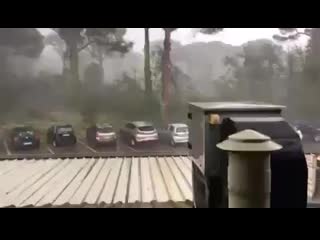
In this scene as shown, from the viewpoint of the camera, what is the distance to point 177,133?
16.8 feet

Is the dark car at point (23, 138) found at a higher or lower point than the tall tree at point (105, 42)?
lower

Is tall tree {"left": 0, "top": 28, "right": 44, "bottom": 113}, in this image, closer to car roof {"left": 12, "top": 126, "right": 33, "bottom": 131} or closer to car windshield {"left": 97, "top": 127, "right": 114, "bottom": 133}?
car roof {"left": 12, "top": 126, "right": 33, "bottom": 131}

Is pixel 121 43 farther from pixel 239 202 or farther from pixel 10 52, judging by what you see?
pixel 239 202

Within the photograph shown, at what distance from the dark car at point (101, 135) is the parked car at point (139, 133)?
0.15 metres

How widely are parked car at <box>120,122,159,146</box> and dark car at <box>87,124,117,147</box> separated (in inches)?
5.9

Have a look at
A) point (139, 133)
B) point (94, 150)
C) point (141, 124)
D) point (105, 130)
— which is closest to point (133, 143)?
point (139, 133)

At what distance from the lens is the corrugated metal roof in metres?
3.87

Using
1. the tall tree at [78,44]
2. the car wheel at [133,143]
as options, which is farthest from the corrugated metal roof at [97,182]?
the tall tree at [78,44]

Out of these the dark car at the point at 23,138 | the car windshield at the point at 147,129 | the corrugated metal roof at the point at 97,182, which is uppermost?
the car windshield at the point at 147,129

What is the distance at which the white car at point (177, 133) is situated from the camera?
16.7ft

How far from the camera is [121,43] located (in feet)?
16.2

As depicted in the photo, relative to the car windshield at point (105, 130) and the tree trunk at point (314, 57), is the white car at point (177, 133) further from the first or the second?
the tree trunk at point (314, 57)

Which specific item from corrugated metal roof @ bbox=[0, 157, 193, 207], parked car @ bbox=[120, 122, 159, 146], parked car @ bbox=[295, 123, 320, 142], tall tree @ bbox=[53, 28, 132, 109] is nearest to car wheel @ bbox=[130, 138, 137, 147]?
parked car @ bbox=[120, 122, 159, 146]
